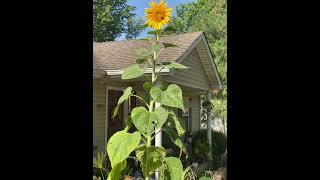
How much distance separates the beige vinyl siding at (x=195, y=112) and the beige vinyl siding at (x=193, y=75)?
1293 mm

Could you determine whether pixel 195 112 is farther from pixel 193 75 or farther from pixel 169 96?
pixel 169 96

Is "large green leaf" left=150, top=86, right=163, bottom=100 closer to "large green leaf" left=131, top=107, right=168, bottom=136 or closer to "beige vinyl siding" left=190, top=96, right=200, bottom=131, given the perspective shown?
"large green leaf" left=131, top=107, right=168, bottom=136

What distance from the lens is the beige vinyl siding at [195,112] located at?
1202 centimetres

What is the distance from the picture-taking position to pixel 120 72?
6.98 meters

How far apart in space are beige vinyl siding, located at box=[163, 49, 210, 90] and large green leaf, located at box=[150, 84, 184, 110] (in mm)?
5819

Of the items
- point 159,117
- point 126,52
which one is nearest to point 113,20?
point 126,52

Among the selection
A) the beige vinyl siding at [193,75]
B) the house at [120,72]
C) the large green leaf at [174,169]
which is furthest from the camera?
the beige vinyl siding at [193,75]

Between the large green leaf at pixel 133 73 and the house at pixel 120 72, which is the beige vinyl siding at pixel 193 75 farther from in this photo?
the large green leaf at pixel 133 73

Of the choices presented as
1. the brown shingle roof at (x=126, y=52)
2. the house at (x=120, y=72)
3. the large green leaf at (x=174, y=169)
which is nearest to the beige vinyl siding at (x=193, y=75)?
the house at (x=120, y=72)

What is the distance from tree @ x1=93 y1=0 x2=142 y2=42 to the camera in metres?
19.6

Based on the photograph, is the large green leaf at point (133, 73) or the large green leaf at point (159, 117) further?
the large green leaf at point (133, 73)

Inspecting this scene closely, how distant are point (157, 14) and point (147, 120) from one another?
0.51 m
